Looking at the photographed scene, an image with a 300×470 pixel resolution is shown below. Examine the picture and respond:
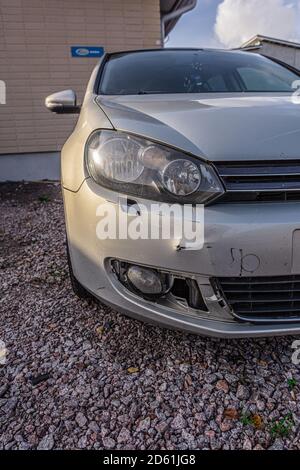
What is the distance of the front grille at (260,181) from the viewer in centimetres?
121

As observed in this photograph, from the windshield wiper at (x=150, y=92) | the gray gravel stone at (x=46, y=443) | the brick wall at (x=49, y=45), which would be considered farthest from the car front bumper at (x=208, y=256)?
the brick wall at (x=49, y=45)

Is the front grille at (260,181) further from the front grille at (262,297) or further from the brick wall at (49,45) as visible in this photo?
the brick wall at (49,45)

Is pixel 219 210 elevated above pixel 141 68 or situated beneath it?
situated beneath

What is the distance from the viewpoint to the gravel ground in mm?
1174

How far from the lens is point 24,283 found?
2244mm

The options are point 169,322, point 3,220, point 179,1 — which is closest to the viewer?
point 169,322

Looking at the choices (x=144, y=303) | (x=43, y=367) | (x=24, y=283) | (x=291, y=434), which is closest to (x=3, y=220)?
(x=24, y=283)

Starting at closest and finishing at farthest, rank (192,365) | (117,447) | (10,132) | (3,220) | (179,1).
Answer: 1. (117,447)
2. (192,365)
3. (3,220)
4. (10,132)
5. (179,1)

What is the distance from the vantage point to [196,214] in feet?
3.91

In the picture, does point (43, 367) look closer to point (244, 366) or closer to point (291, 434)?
point (244, 366)

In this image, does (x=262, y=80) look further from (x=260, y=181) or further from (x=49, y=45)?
(x=49, y=45)

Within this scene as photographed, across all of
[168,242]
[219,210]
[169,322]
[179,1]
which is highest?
[179,1]

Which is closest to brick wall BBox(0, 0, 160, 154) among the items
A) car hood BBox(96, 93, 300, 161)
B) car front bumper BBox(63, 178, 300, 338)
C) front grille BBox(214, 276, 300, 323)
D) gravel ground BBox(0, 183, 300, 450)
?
gravel ground BBox(0, 183, 300, 450)

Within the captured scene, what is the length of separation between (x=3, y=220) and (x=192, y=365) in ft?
9.73
